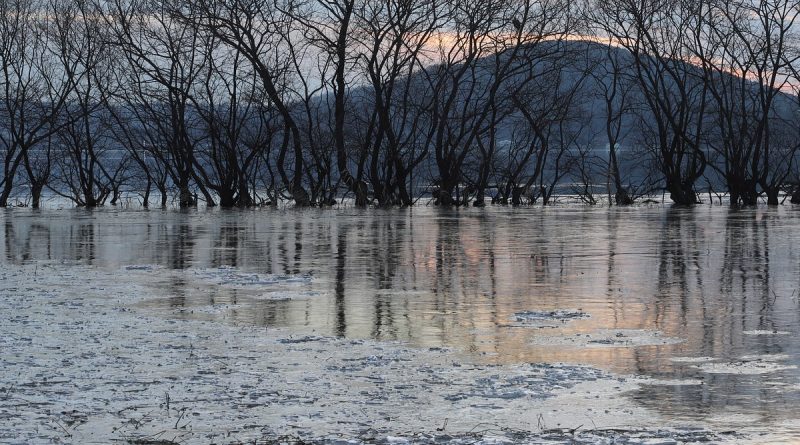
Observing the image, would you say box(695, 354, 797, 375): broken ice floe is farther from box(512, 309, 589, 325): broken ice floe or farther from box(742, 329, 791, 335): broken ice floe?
box(512, 309, 589, 325): broken ice floe

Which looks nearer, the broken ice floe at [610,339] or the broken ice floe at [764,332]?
the broken ice floe at [610,339]

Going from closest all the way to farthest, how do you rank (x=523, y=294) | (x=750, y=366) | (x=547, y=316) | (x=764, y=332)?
(x=750, y=366) → (x=764, y=332) → (x=547, y=316) → (x=523, y=294)

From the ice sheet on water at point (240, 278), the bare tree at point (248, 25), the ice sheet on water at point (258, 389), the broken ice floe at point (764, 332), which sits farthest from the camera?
the bare tree at point (248, 25)

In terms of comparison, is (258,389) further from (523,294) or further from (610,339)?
(523,294)

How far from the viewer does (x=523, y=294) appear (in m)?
11.2

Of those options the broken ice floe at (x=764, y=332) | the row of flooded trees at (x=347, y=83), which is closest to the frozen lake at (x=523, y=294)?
the broken ice floe at (x=764, y=332)

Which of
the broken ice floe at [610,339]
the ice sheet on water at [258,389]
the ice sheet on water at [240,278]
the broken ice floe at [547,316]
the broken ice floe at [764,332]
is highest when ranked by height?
the ice sheet on water at [240,278]

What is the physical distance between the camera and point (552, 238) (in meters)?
Answer: 20.3

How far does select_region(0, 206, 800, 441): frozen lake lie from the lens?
7023mm

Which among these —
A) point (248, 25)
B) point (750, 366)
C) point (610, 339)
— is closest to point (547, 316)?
point (610, 339)

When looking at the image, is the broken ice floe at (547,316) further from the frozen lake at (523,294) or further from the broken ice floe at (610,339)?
the broken ice floe at (610,339)

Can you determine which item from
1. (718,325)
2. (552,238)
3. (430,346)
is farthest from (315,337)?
(552,238)

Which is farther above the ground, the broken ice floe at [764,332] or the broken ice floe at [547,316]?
the broken ice floe at [547,316]

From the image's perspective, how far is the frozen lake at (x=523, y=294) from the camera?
23.0 ft
